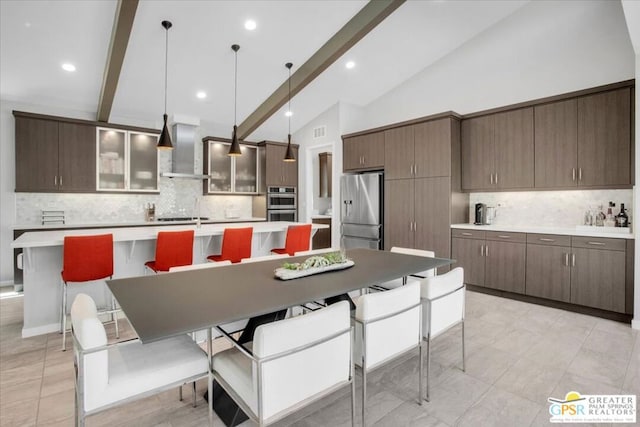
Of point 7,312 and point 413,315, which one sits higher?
point 413,315

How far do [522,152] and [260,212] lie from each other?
4961mm

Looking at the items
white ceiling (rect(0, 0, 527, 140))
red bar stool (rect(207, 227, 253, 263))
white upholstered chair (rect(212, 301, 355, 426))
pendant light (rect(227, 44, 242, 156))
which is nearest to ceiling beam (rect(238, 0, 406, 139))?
white ceiling (rect(0, 0, 527, 140))

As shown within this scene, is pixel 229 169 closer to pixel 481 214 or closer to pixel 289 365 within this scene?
pixel 481 214

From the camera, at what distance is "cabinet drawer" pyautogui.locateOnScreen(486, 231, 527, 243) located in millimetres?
4125

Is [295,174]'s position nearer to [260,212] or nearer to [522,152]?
[260,212]

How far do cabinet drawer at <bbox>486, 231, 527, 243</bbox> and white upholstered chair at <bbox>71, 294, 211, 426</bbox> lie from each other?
12.9ft

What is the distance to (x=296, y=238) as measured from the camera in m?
4.19

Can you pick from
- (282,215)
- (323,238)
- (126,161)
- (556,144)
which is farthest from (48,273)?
(556,144)

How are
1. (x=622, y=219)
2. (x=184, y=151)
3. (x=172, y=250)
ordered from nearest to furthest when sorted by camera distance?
1. (x=172, y=250)
2. (x=622, y=219)
3. (x=184, y=151)

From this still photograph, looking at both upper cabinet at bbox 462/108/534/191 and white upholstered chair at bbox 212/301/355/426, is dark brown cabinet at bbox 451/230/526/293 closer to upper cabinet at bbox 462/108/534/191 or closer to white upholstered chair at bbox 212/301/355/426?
upper cabinet at bbox 462/108/534/191

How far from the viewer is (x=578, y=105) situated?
391 cm

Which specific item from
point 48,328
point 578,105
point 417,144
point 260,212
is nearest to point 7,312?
point 48,328

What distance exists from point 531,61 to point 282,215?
506 centimetres

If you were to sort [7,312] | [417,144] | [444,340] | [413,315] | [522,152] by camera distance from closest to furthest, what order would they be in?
[413,315] → [444,340] → [7,312] → [522,152] → [417,144]
